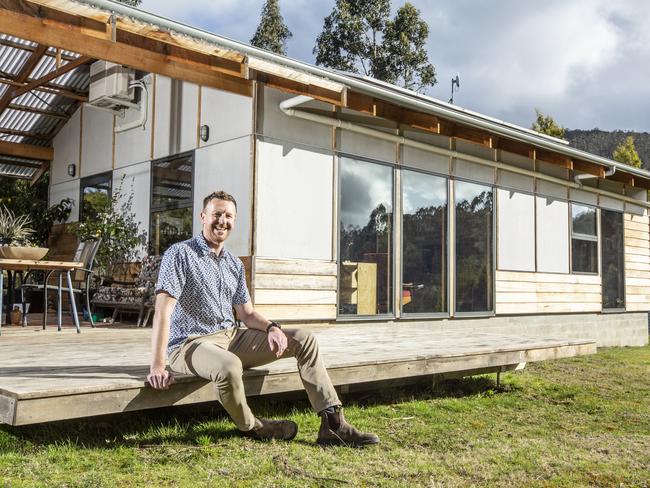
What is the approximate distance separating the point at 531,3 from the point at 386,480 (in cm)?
2318

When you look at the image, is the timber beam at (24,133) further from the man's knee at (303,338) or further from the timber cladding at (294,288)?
the man's knee at (303,338)

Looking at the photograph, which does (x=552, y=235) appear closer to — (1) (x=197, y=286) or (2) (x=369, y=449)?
(2) (x=369, y=449)

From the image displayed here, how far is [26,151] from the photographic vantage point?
10281mm

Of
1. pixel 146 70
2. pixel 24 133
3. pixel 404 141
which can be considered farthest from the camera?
pixel 24 133

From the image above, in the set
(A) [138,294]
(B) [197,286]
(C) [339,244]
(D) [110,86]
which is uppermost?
(D) [110,86]

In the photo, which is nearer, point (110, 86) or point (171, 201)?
point (171, 201)

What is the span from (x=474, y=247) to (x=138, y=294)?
424cm

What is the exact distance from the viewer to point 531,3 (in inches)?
908

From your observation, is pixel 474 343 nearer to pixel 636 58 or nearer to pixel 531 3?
pixel 531 3

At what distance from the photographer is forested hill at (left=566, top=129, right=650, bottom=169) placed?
29.3m

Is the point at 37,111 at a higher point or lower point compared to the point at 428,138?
higher

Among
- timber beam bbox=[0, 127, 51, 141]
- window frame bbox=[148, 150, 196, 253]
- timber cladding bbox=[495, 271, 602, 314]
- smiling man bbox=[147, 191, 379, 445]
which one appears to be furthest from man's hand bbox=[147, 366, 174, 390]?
timber beam bbox=[0, 127, 51, 141]

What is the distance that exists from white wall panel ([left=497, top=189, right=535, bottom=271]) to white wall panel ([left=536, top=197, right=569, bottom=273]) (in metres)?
0.18

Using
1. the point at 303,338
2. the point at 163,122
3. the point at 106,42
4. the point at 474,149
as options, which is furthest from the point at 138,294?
the point at 474,149
